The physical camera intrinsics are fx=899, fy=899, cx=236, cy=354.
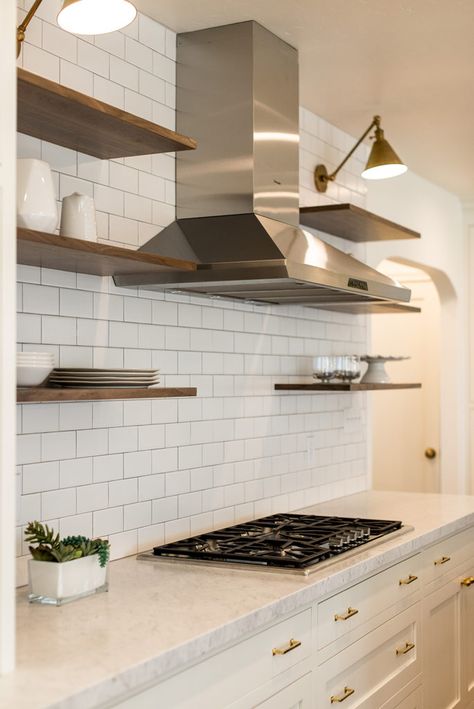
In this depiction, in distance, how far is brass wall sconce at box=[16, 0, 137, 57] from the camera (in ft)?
7.38

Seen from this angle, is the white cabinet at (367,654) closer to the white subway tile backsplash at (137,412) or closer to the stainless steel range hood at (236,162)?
the white subway tile backsplash at (137,412)

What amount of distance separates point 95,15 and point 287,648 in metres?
1.75

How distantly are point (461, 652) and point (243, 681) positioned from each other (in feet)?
6.27

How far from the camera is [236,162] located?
326 cm

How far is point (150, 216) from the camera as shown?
3137 millimetres

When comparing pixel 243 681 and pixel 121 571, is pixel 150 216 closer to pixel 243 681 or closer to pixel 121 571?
pixel 121 571

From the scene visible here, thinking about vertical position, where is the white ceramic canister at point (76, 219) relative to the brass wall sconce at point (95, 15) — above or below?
below

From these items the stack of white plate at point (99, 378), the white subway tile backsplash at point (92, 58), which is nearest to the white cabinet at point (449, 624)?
the stack of white plate at point (99, 378)

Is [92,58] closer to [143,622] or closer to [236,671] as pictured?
[143,622]

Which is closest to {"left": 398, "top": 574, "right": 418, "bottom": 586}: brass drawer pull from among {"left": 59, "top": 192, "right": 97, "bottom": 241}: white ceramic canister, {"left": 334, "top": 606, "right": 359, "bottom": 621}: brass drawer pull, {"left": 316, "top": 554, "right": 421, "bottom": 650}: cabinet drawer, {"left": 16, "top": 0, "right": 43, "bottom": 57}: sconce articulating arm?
{"left": 316, "top": 554, "right": 421, "bottom": 650}: cabinet drawer

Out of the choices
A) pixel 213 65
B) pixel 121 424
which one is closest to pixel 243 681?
pixel 121 424

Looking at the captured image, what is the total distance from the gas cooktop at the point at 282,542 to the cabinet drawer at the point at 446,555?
0.20 m

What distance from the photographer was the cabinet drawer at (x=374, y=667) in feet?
8.92

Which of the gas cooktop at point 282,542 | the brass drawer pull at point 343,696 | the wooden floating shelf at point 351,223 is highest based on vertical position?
the wooden floating shelf at point 351,223
